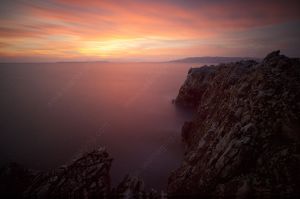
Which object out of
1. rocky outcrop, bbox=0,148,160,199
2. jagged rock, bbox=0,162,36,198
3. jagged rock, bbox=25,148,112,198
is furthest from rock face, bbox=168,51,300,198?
jagged rock, bbox=0,162,36,198

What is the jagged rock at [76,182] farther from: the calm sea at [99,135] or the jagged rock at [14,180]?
the calm sea at [99,135]

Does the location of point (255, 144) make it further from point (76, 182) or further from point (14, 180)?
point (14, 180)

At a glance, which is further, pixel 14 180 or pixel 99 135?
pixel 99 135

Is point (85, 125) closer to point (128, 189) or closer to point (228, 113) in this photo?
point (128, 189)

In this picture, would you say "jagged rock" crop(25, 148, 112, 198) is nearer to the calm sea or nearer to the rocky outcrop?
the rocky outcrop

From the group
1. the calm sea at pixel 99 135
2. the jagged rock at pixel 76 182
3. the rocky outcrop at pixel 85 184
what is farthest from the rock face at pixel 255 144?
the calm sea at pixel 99 135

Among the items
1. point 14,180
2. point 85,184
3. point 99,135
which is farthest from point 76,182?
point 99,135

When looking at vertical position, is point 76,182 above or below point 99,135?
above

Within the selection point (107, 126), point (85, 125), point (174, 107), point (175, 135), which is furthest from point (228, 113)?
point (174, 107)
